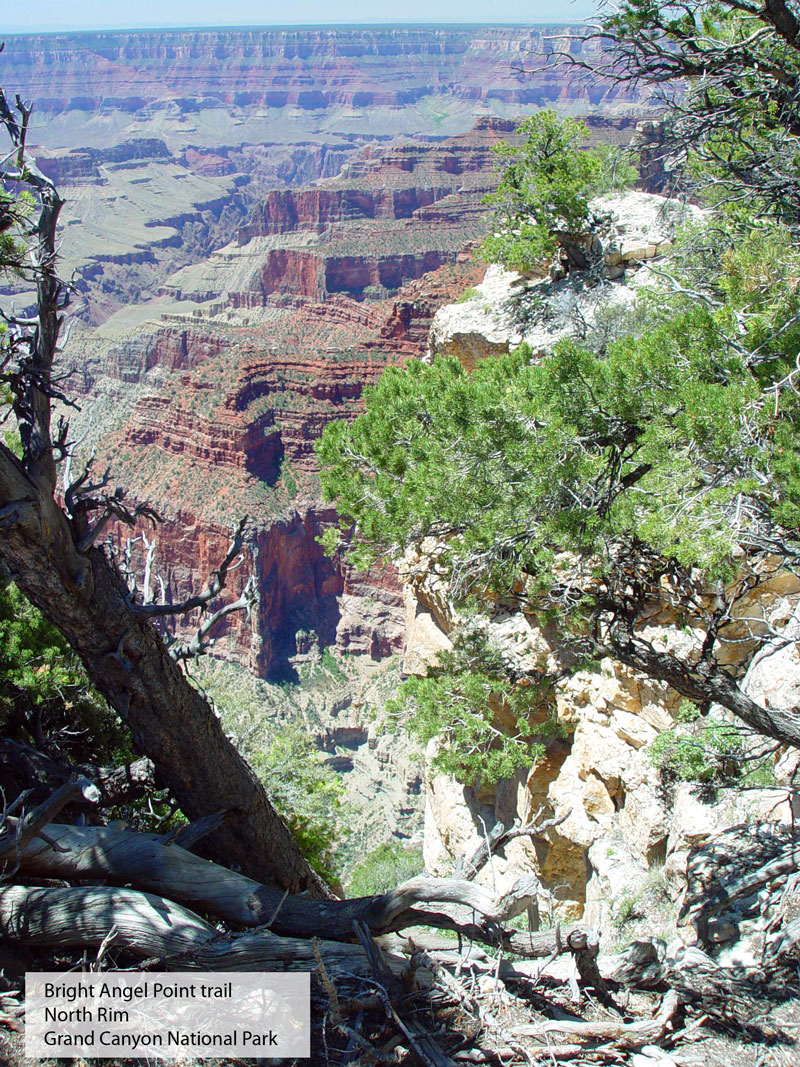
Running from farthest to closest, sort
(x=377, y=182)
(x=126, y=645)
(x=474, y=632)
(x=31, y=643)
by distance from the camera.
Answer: (x=377, y=182)
(x=474, y=632)
(x=31, y=643)
(x=126, y=645)

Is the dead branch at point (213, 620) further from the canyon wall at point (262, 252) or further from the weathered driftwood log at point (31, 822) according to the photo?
the canyon wall at point (262, 252)

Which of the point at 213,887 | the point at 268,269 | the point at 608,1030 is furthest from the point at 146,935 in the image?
the point at 268,269

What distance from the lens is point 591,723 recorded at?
24.0ft

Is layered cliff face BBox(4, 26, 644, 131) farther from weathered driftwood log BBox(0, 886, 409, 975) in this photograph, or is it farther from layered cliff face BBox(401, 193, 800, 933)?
weathered driftwood log BBox(0, 886, 409, 975)

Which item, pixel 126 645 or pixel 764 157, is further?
pixel 764 157

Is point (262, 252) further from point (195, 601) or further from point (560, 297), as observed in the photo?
point (195, 601)

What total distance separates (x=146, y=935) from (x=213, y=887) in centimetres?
53

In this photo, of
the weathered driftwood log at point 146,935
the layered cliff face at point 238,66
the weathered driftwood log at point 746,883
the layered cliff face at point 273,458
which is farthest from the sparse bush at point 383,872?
the layered cliff face at point 238,66

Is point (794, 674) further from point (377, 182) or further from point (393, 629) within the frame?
point (377, 182)

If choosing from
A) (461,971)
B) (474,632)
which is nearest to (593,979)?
(461,971)

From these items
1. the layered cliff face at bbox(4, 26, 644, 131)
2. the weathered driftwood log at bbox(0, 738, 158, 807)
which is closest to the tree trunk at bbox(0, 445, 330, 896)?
the weathered driftwood log at bbox(0, 738, 158, 807)

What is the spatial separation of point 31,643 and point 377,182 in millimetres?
105414

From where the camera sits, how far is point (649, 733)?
677 cm

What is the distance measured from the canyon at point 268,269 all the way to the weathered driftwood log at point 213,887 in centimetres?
161
